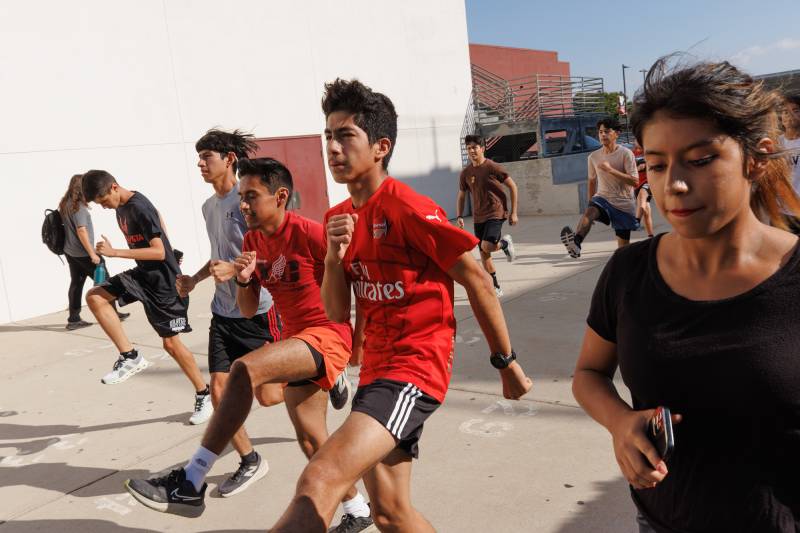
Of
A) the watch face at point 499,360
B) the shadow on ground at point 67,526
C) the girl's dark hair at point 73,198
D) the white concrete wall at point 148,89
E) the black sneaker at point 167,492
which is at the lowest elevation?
the shadow on ground at point 67,526

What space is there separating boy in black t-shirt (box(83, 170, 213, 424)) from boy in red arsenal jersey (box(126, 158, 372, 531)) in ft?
5.12

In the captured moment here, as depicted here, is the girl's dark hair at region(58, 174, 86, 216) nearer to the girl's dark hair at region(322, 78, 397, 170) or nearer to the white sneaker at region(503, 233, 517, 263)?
the white sneaker at region(503, 233, 517, 263)

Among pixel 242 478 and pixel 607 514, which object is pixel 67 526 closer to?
pixel 242 478

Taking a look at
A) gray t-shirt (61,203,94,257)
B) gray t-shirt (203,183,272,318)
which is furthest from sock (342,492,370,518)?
gray t-shirt (61,203,94,257)

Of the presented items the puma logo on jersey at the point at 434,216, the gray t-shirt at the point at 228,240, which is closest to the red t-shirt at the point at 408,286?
the puma logo on jersey at the point at 434,216

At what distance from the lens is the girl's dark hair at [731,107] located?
1.32 m

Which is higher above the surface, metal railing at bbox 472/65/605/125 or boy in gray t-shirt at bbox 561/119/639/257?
metal railing at bbox 472/65/605/125

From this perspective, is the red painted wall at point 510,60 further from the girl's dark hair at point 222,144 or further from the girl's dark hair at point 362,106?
the girl's dark hair at point 362,106

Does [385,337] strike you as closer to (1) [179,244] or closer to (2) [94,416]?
(2) [94,416]

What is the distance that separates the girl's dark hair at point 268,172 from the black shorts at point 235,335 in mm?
887

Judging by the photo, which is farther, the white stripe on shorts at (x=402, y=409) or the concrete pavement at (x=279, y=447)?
the concrete pavement at (x=279, y=447)

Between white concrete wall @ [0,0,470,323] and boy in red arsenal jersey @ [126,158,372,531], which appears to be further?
white concrete wall @ [0,0,470,323]

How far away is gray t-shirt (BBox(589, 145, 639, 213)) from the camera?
761 centimetres

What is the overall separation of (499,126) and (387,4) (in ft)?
14.9
